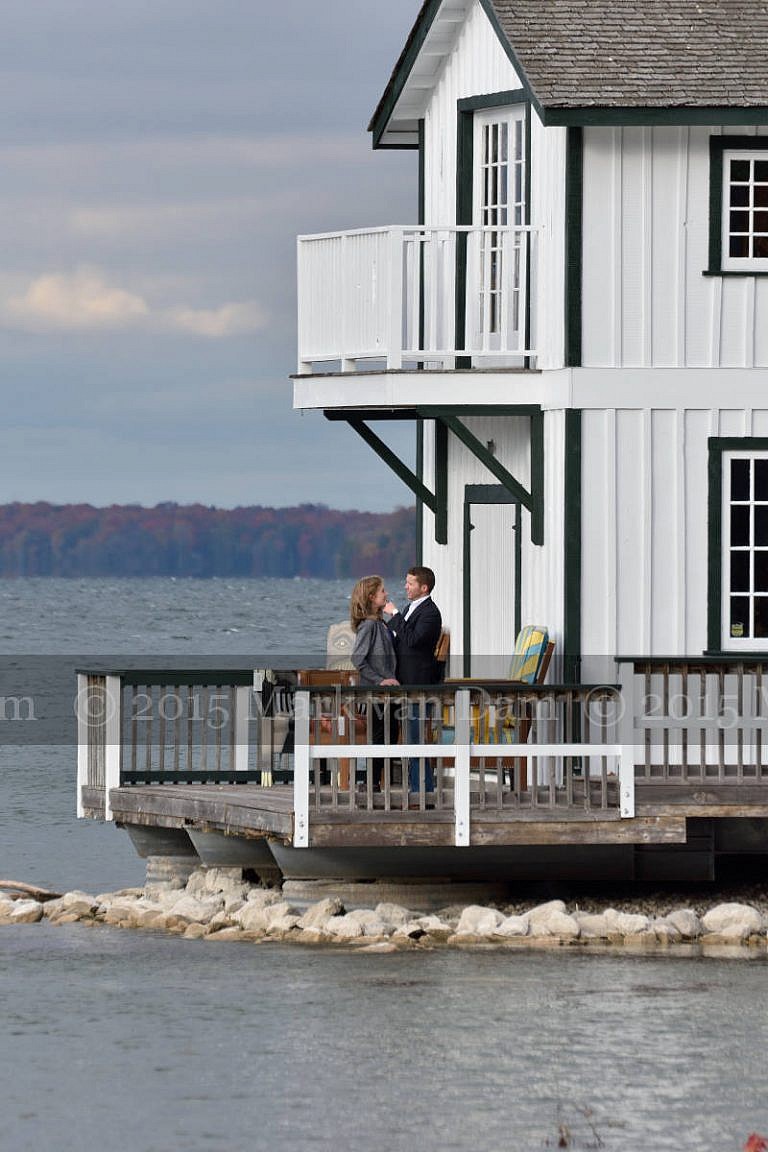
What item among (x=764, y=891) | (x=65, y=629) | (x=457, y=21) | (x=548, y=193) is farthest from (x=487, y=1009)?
(x=65, y=629)

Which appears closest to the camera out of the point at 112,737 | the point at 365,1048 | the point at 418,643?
the point at 365,1048

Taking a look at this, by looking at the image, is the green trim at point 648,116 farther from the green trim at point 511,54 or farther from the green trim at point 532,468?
the green trim at point 532,468

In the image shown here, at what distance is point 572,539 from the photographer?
67.0 ft

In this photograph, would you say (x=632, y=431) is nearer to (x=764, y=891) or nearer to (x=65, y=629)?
(x=764, y=891)

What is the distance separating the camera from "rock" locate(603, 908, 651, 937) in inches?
747

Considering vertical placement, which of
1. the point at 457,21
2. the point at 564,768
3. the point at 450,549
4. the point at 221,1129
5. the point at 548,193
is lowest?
the point at 221,1129

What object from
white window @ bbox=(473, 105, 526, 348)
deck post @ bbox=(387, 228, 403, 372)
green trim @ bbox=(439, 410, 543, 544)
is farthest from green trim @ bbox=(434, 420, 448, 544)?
deck post @ bbox=(387, 228, 403, 372)

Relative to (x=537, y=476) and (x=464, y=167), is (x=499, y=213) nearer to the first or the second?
(x=464, y=167)

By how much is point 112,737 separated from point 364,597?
11.7 ft

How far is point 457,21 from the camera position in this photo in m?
23.1

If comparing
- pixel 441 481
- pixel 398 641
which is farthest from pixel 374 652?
pixel 441 481

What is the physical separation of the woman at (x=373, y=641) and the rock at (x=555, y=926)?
1540 mm

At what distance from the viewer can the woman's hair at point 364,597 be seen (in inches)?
748

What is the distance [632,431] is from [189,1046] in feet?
22.9
